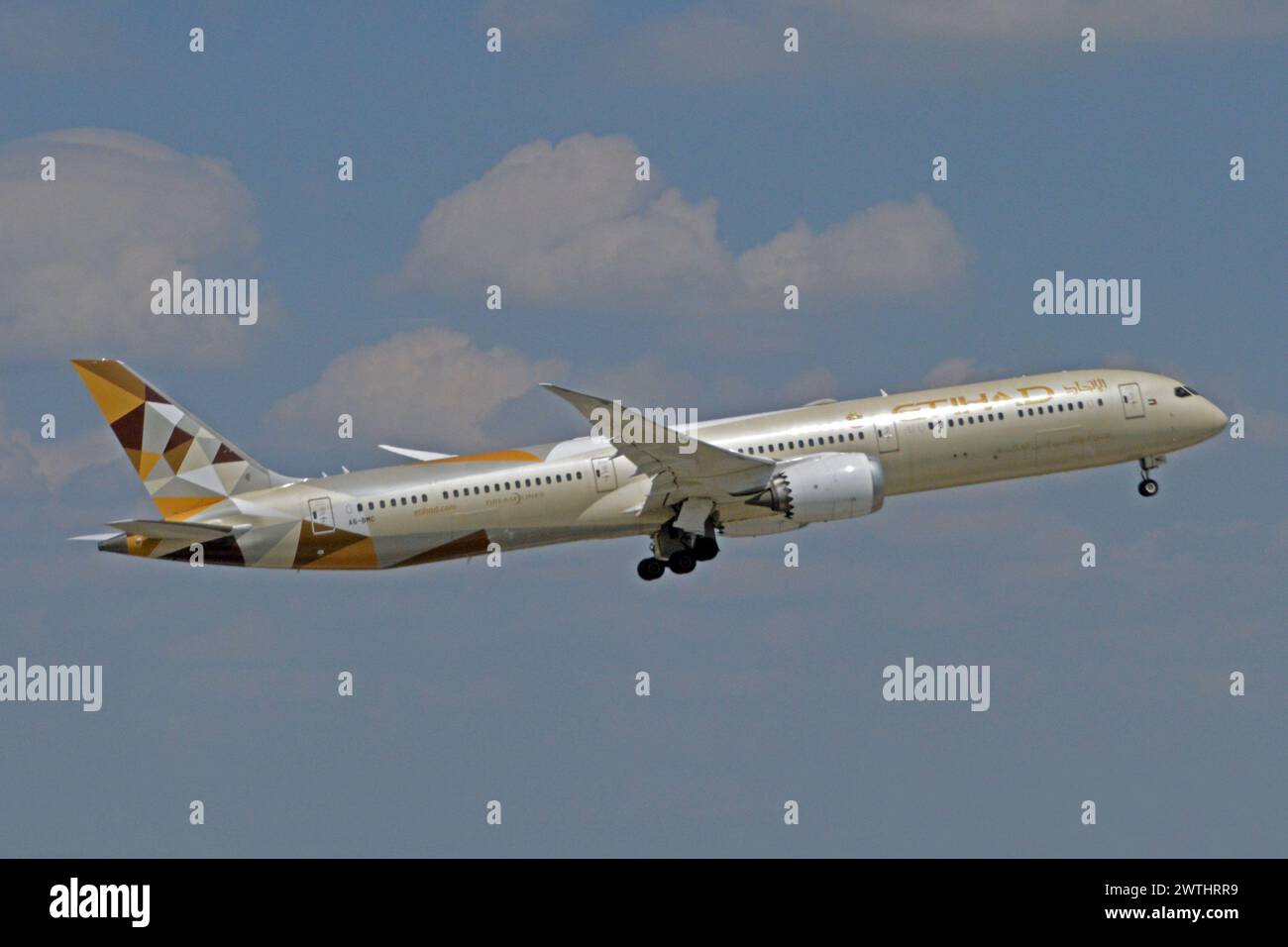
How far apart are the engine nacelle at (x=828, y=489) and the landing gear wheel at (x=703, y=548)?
13.5ft

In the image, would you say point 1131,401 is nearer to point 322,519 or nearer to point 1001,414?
point 1001,414

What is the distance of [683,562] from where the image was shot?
80812 mm

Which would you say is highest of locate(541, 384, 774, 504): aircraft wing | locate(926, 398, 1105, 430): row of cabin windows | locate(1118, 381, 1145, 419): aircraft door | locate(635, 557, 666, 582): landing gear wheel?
locate(1118, 381, 1145, 419): aircraft door

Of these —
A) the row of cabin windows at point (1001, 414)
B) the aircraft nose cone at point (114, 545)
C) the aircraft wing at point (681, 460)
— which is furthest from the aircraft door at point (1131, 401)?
the aircraft nose cone at point (114, 545)

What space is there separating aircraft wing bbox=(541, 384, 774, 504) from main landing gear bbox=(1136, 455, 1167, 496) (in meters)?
15.4

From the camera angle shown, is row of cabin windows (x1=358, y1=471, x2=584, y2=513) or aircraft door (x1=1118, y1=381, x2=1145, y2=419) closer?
row of cabin windows (x1=358, y1=471, x2=584, y2=513)

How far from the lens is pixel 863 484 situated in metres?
76.4

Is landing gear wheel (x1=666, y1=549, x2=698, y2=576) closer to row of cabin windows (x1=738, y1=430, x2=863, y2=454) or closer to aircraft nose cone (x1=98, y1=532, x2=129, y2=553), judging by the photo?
row of cabin windows (x1=738, y1=430, x2=863, y2=454)

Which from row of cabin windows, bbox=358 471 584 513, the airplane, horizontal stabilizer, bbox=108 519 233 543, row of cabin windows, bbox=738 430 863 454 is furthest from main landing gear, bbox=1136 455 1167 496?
horizontal stabilizer, bbox=108 519 233 543

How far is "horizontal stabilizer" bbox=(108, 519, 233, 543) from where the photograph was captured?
75250 millimetres

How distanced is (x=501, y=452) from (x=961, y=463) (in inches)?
664

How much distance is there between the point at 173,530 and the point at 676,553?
60.8ft

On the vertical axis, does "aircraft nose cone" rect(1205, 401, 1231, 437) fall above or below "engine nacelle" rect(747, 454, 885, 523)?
above
